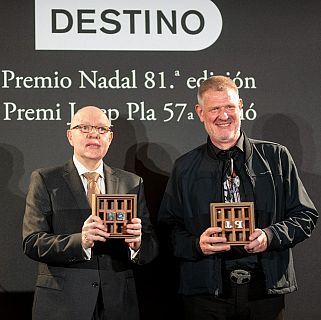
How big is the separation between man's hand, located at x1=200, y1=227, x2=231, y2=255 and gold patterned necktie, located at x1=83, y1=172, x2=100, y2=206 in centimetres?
67

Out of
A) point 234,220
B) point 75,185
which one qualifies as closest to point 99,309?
point 75,185

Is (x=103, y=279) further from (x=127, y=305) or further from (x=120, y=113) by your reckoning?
(x=120, y=113)

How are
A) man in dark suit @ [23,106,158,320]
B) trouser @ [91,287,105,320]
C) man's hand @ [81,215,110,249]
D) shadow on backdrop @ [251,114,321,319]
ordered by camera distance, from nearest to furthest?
man's hand @ [81,215,110,249]
man in dark suit @ [23,106,158,320]
trouser @ [91,287,105,320]
shadow on backdrop @ [251,114,321,319]

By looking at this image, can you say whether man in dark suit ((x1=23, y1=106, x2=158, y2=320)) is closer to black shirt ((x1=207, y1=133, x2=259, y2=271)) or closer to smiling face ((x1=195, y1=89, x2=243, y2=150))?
black shirt ((x1=207, y1=133, x2=259, y2=271))

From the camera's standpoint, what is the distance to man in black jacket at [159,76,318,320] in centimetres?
333

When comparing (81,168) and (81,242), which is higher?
(81,168)

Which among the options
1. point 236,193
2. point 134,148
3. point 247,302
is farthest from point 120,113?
point 247,302

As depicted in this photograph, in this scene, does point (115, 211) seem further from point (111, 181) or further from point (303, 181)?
point (303, 181)

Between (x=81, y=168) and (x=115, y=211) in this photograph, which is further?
(x=81, y=168)

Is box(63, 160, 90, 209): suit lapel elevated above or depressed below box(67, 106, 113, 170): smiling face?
below

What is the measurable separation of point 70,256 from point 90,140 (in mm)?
652

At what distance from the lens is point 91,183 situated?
11.5 ft

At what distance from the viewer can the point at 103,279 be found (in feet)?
11.0

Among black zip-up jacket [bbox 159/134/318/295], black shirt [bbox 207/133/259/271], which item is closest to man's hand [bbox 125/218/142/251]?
black zip-up jacket [bbox 159/134/318/295]
